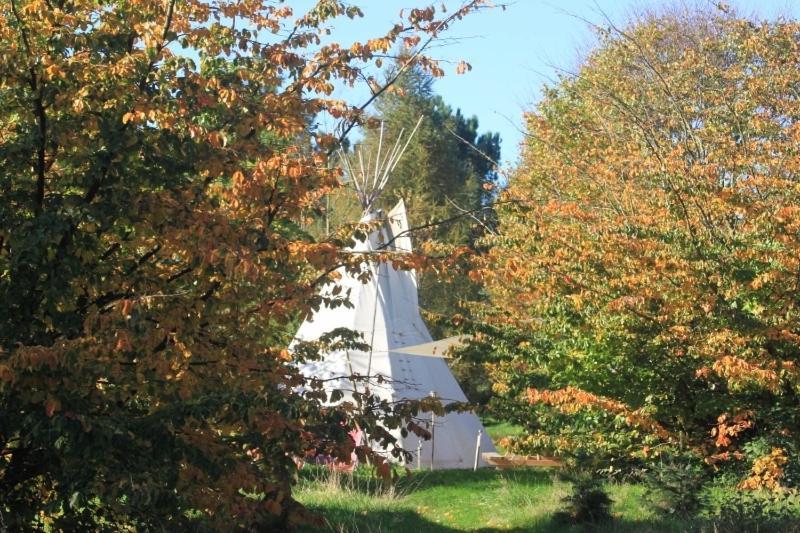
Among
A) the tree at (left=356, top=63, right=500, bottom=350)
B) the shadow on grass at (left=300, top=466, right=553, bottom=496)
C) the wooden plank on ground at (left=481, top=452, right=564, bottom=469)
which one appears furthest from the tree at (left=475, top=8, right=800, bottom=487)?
the tree at (left=356, top=63, right=500, bottom=350)

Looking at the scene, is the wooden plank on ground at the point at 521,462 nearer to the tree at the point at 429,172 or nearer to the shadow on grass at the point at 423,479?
the shadow on grass at the point at 423,479

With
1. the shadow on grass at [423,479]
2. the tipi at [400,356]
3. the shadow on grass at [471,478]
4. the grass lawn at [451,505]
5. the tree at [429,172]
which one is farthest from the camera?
the tree at [429,172]

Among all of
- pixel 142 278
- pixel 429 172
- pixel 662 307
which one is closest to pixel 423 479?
pixel 662 307

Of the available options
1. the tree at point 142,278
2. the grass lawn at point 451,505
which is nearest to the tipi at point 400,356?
the grass lawn at point 451,505

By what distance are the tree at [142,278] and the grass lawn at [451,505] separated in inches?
118

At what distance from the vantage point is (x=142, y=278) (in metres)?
6.62

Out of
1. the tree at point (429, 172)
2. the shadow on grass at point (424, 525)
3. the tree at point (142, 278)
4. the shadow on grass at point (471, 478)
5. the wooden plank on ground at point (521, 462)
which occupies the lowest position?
the shadow on grass at point (424, 525)

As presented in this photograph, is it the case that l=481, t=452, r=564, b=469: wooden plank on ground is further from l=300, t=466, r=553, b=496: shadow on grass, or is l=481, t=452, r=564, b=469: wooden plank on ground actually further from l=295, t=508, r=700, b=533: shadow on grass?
l=295, t=508, r=700, b=533: shadow on grass

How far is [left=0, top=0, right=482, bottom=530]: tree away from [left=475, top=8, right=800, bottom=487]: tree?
14.4 feet

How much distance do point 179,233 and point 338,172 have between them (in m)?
1.27

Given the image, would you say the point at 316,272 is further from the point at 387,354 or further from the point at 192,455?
the point at 387,354

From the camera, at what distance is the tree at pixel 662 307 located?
37.0 ft

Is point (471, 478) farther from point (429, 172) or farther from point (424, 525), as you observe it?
point (429, 172)

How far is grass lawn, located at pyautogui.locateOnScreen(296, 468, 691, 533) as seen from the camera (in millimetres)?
10328
